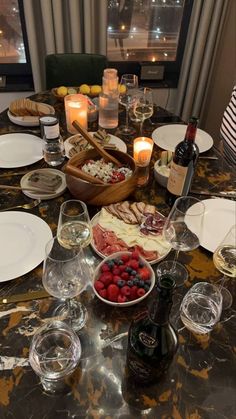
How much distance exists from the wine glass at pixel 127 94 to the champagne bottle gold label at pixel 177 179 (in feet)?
1.79

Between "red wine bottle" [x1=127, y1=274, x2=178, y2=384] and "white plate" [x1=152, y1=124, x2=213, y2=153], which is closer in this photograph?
"red wine bottle" [x1=127, y1=274, x2=178, y2=384]

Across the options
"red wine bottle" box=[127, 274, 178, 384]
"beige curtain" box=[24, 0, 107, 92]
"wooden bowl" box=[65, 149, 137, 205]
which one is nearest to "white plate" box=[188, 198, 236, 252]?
"wooden bowl" box=[65, 149, 137, 205]

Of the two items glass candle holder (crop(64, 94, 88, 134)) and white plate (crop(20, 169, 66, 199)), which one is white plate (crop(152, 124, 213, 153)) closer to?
glass candle holder (crop(64, 94, 88, 134))

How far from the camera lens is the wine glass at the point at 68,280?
74cm

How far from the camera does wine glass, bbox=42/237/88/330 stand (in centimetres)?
74

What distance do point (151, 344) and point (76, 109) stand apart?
3.62 ft

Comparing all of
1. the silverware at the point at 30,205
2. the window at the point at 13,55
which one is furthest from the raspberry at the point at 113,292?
the window at the point at 13,55

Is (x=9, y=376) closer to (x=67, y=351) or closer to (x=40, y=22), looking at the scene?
(x=67, y=351)

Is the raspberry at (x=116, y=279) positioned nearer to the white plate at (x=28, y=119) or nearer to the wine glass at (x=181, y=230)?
the wine glass at (x=181, y=230)

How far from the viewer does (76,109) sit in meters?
1.46

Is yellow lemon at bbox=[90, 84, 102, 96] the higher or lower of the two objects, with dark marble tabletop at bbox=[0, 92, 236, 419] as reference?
higher

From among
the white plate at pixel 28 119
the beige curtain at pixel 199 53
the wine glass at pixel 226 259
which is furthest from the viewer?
the beige curtain at pixel 199 53

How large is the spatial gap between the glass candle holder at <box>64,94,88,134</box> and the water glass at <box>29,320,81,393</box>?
0.99m

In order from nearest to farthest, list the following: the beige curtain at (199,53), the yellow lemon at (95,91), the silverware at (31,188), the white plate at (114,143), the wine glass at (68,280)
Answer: the wine glass at (68,280) → the silverware at (31,188) → the white plate at (114,143) → the yellow lemon at (95,91) → the beige curtain at (199,53)
